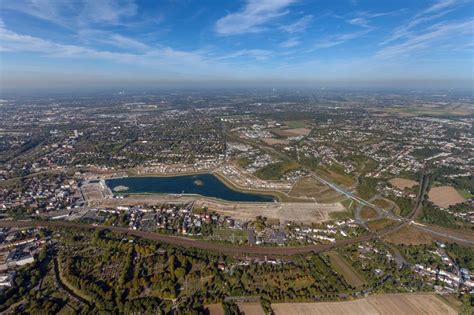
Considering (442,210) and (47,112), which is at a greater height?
(47,112)

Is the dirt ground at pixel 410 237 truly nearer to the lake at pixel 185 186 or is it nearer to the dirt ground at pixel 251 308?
the lake at pixel 185 186

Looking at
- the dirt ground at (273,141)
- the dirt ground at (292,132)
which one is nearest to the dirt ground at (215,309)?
the dirt ground at (273,141)

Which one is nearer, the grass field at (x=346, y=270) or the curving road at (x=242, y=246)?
the grass field at (x=346, y=270)

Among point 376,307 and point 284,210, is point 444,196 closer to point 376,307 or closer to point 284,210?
point 284,210

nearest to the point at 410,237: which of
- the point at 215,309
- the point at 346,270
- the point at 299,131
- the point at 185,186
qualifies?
the point at 346,270

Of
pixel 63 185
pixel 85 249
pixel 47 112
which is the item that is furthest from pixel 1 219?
pixel 47 112

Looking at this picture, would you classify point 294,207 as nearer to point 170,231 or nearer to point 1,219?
point 170,231
